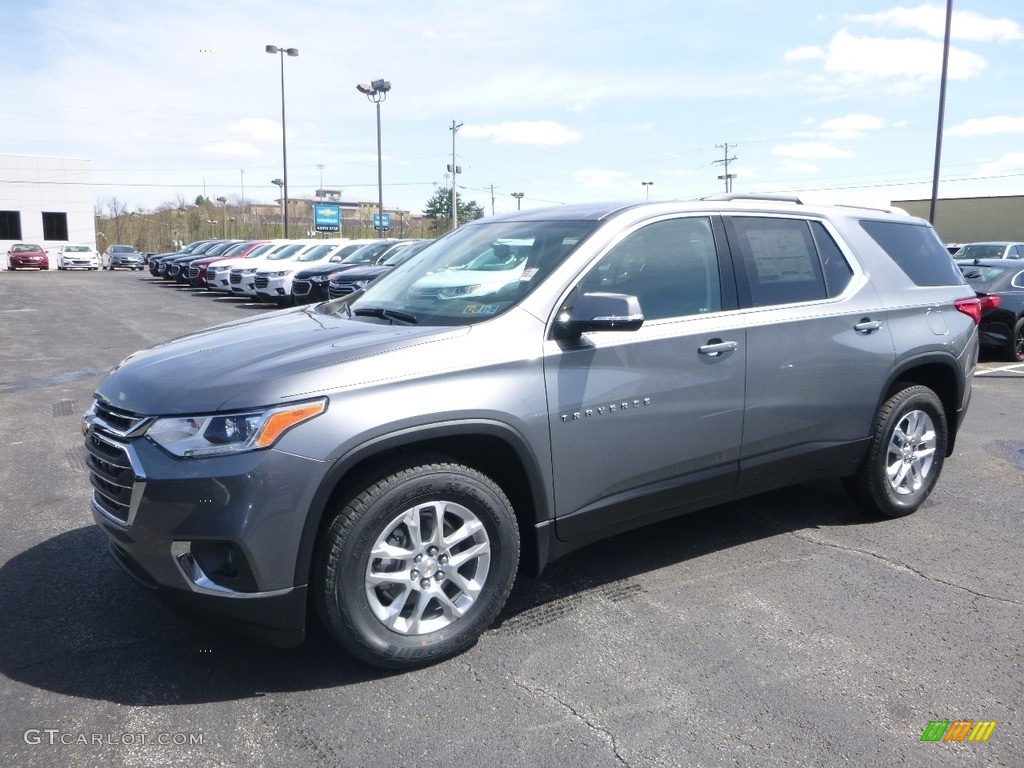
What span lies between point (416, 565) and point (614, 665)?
2.85 feet

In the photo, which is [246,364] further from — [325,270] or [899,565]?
[325,270]

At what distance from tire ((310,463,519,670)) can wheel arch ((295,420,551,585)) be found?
0.21 ft

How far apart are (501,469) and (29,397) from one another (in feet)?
23.3

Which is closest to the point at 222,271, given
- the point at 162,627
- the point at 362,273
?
the point at 362,273

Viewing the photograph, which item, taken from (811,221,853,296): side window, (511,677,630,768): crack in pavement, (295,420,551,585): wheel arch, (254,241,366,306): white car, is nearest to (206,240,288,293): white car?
(254,241,366,306): white car

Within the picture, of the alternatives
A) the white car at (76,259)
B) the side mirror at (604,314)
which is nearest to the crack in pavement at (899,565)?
the side mirror at (604,314)

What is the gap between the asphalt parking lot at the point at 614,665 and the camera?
2902 millimetres

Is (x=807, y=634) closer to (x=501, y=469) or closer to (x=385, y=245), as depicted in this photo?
(x=501, y=469)

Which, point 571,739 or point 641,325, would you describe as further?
point 641,325

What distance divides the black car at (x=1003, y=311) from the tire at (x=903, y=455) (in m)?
7.61

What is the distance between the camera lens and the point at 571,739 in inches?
116

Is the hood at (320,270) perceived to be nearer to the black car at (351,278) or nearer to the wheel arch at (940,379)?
the black car at (351,278)

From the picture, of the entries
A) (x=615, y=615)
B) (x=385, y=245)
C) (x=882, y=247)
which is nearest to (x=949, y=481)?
(x=882, y=247)

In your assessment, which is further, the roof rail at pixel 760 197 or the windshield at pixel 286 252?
the windshield at pixel 286 252
